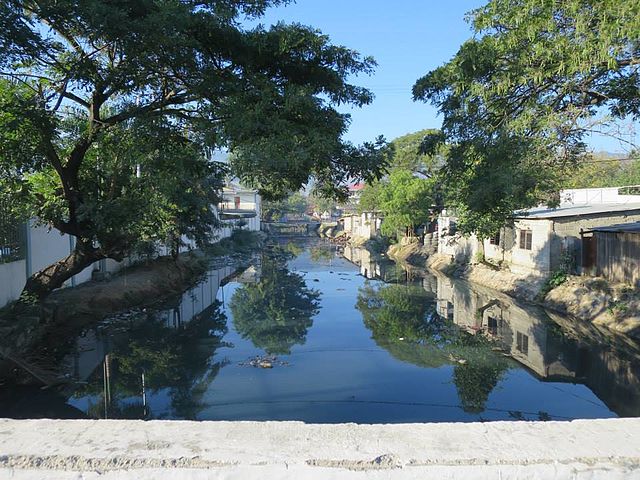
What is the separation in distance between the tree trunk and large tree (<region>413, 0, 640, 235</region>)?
7.58 m

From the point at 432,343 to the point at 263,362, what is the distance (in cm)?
467

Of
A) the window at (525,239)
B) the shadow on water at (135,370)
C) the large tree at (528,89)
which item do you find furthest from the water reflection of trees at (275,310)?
the window at (525,239)

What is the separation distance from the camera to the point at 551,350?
12.5 m

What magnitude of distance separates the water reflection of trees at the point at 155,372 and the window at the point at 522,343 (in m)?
7.30

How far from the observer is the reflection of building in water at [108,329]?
10836 mm

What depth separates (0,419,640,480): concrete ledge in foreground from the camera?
1.74m

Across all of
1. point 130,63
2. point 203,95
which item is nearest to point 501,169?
point 203,95

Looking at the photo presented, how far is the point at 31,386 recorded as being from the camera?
9109 millimetres

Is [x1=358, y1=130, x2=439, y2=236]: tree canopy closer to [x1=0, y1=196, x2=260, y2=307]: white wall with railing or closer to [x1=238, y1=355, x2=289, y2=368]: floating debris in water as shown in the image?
[x1=0, y1=196, x2=260, y2=307]: white wall with railing

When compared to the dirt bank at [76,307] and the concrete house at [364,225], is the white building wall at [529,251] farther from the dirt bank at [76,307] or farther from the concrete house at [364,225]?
the concrete house at [364,225]

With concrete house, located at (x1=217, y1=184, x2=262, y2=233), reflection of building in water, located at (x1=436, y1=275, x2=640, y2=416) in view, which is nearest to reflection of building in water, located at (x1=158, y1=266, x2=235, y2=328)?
reflection of building in water, located at (x1=436, y1=275, x2=640, y2=416)

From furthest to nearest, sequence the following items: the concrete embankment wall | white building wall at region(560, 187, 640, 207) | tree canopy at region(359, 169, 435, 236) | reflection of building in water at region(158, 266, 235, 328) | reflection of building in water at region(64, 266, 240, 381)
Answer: tree canopy at region(359, 169, 435, 236)
white building wall at region(560, 187, 640, 207)
reflection of building in water at region(158, 266, 235, 328)
the concrete embankment wall
reflection of building in water at region(64, 266, 240, 381)

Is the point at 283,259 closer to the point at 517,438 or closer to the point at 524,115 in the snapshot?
the point at 524,115

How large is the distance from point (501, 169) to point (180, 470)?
21.4 feet
